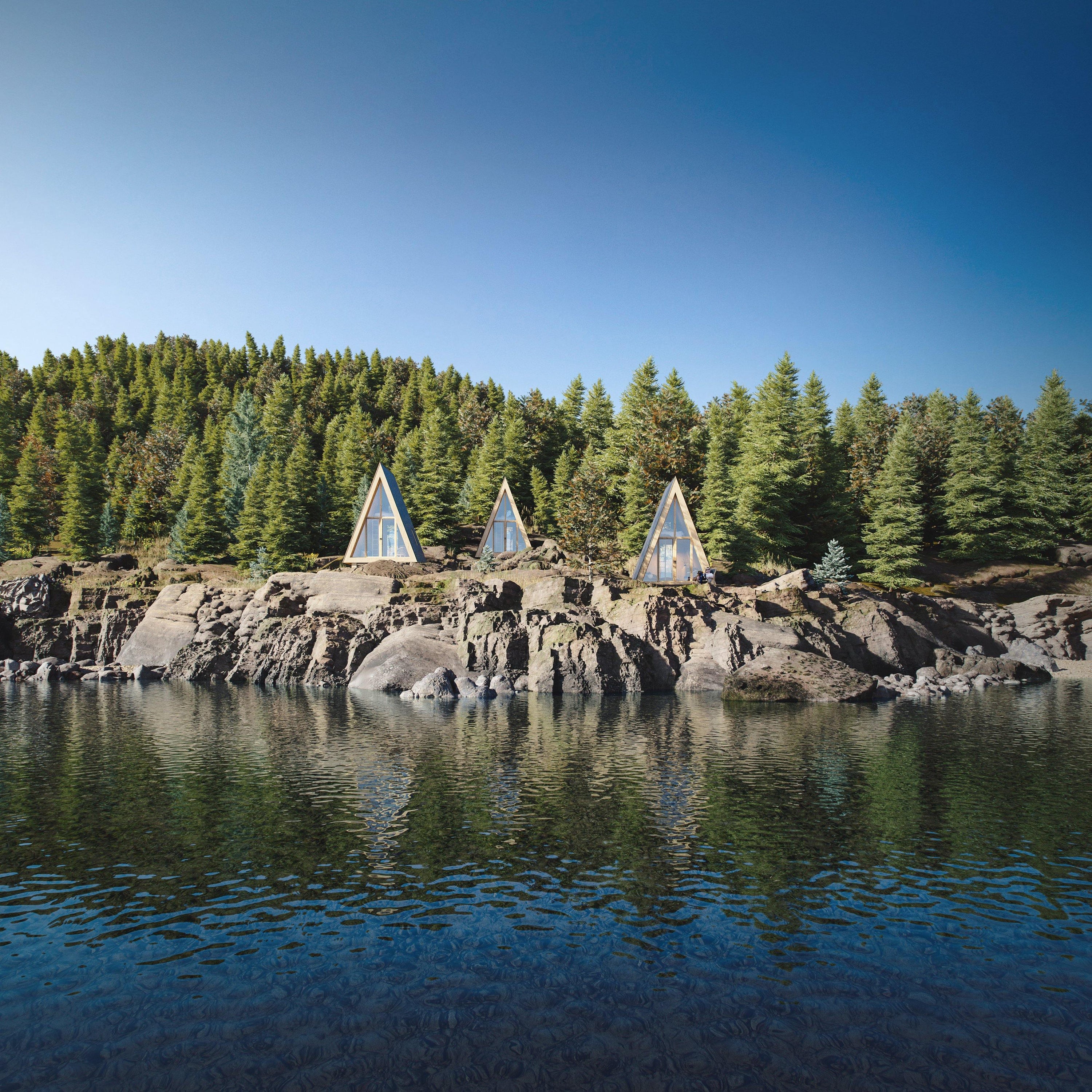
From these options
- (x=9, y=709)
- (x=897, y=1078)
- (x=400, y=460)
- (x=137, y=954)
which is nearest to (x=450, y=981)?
(x=137, y=954)

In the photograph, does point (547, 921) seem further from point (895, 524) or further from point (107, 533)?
point (107, 533)

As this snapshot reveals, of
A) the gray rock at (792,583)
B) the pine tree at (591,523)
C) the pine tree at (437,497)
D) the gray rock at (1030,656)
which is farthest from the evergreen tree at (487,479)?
the gray rock at (1030,656)

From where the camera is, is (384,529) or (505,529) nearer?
(384,529)

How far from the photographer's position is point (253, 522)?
213 feet

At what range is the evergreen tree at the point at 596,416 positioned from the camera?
8169 centimetres

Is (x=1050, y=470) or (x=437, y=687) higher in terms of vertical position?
(x=1050, y=470)

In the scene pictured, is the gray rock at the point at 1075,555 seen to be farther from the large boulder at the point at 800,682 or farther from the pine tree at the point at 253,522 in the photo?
the pine tree at the point at 253,522

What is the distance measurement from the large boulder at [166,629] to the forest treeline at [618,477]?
7984 millimetres

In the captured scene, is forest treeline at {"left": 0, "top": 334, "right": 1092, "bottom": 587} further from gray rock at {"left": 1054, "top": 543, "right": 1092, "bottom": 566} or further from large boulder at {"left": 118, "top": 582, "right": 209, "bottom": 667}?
large boulder at {"left": 118, "top": 582, "right": 209, "bottom": 667}

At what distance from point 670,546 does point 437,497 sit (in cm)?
2225

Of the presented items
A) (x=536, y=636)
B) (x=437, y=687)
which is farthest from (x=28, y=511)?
(x=536, y=636)

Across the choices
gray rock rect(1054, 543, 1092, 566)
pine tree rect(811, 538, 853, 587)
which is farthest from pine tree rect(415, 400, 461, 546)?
gray rock rect(1054, 543, 1092, 566)

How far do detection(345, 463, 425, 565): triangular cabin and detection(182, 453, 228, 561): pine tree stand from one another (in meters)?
16.9

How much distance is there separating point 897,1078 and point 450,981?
5211 millimetres
